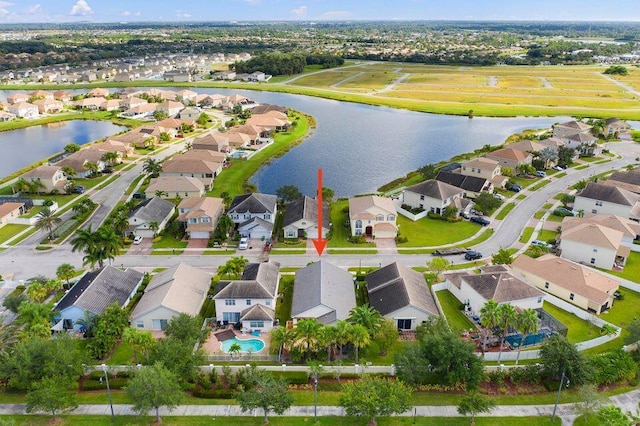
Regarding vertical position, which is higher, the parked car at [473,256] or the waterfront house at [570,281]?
the waterfront house at [570,281]

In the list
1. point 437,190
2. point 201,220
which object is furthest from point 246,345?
point 437,190

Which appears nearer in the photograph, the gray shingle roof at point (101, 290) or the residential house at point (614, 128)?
the gray shingle roof at point (101, 290)

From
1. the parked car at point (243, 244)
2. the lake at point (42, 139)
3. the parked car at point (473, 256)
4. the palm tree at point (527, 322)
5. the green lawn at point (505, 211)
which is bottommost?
the green lawn at point (505, 211)

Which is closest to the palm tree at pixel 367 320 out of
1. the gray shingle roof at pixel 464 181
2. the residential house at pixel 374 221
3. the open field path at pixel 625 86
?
the residential house at pixel 374 221

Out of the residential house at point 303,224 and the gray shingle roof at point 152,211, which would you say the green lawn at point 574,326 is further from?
the gray shingle roof at point 152,211

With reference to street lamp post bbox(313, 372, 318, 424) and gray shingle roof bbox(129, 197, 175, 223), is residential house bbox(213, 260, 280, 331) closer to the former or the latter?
street lamp post bbox(313, 372, 318, 424)

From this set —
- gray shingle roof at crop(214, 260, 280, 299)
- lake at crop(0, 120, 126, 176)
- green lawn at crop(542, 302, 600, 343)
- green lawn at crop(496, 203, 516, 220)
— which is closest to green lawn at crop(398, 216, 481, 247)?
green lawn at crop(496, 203, 516, 220)
